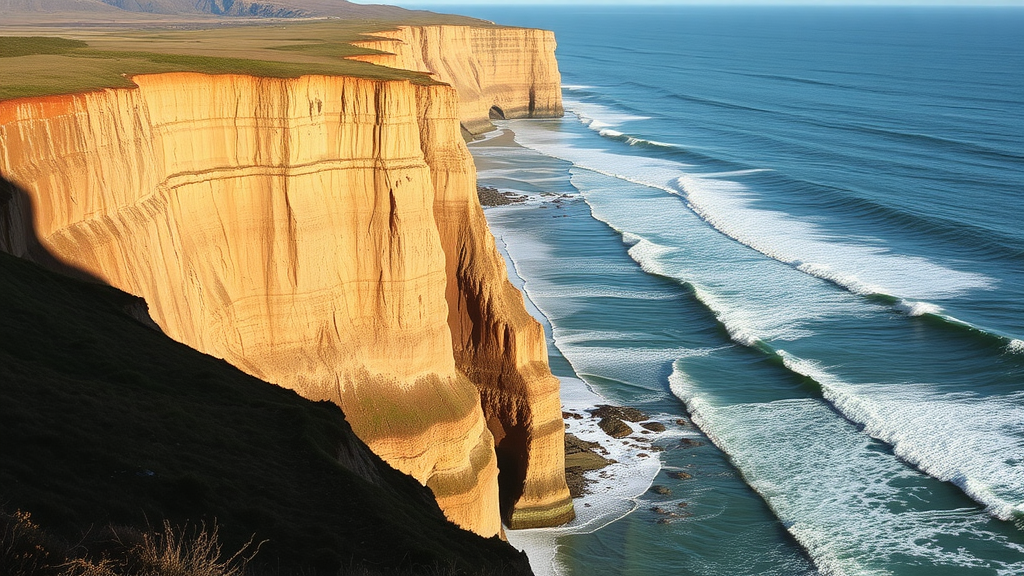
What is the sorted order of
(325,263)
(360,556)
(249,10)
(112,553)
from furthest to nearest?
(249,10) → (325,263) → (360,556) → (112,553)

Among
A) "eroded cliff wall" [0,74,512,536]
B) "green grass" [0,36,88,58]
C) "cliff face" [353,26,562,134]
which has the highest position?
"green grass" [0,36,88,58]

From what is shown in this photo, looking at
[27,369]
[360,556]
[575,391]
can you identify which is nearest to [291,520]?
[360,556]

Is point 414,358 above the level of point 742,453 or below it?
above

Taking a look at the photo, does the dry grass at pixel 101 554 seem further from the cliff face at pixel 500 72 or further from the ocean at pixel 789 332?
the cliff face at pixel 500 72

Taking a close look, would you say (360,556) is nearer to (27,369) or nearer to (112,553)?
(112,553)

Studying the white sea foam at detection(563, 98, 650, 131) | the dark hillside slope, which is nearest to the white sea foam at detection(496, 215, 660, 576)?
the dark hillside slope

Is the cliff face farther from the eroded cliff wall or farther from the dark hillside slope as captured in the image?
the dark hillside slope

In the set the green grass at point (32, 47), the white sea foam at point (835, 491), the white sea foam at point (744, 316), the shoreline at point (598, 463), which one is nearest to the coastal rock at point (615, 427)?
the shoreline at point (598, 463)
